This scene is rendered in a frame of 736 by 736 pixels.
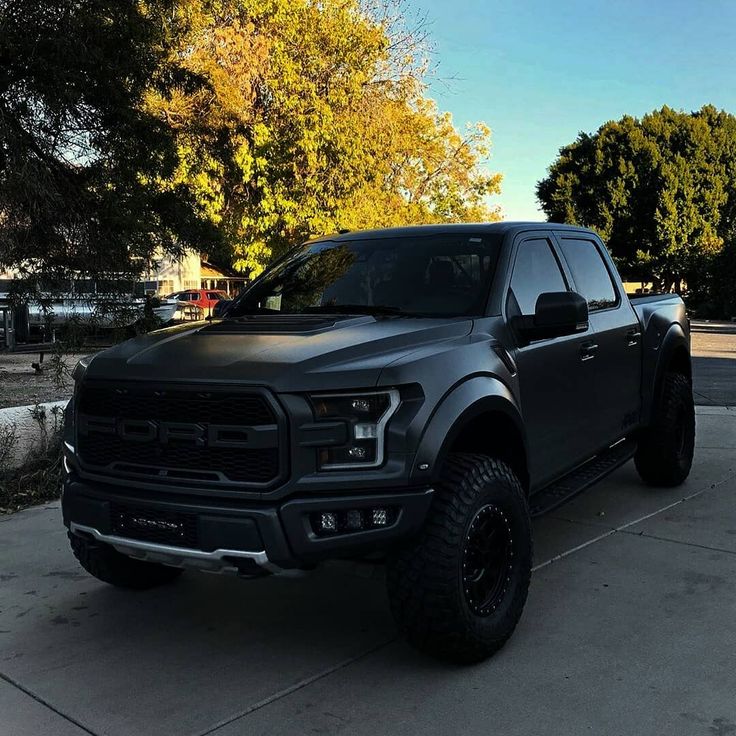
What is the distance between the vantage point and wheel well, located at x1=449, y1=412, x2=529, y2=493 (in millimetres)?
3441

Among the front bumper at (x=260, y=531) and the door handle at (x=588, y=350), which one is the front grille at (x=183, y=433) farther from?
the door handle at (x=588, y=350)

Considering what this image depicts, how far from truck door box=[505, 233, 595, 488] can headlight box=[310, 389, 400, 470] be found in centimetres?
104

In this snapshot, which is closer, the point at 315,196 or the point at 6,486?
the point at 6,486

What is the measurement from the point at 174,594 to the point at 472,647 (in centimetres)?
172

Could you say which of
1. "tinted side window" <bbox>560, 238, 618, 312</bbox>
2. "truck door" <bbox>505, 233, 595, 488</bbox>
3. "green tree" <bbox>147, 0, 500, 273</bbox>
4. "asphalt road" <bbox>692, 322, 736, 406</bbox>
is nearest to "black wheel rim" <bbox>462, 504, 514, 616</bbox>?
"truck door" <bbox>505, 233, 595, 488</bbox>

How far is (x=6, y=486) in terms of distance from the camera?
236 inches

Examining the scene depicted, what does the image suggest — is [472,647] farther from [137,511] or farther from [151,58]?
[151,58]

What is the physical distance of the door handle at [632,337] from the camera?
16.8 feet

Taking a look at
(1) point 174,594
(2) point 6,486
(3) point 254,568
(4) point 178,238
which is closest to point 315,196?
(4) point 178,238

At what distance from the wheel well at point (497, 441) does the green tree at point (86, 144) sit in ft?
15.8

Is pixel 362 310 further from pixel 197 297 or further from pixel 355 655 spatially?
pixel 197 297

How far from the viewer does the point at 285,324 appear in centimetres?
361

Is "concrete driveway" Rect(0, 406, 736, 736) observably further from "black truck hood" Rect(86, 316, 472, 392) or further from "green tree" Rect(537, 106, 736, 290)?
"green tree" Rect(537, 106, 736, 290)

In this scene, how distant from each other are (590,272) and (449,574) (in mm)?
2633
